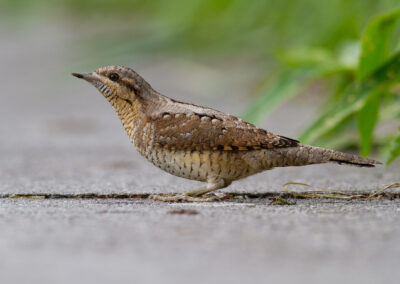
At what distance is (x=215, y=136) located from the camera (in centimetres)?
311

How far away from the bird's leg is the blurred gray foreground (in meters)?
0.11

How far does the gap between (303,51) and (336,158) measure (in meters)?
1.63

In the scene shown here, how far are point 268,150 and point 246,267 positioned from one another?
4.46 ft

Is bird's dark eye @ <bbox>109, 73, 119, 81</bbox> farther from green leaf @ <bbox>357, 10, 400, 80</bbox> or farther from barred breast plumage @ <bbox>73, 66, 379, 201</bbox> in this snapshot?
green leaf @ <bbox>357, 10, 400, 80</bbox>

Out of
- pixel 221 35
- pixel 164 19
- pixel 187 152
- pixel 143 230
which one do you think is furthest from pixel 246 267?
pixel 164 19

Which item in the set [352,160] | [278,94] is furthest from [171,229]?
[278,94]

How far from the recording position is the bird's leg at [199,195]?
3.05 m

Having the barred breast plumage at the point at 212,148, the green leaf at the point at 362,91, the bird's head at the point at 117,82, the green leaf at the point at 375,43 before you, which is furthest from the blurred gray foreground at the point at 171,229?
the green leaf at the point at 375,43

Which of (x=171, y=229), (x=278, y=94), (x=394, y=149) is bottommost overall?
(x=171, y=229)

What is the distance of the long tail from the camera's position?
294 centimetres

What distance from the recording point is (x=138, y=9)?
31.6ft

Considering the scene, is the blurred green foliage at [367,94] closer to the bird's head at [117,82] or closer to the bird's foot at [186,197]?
the bird's foot at [186,197]

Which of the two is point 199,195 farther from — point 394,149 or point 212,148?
point 394,149

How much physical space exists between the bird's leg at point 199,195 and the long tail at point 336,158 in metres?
0.41
